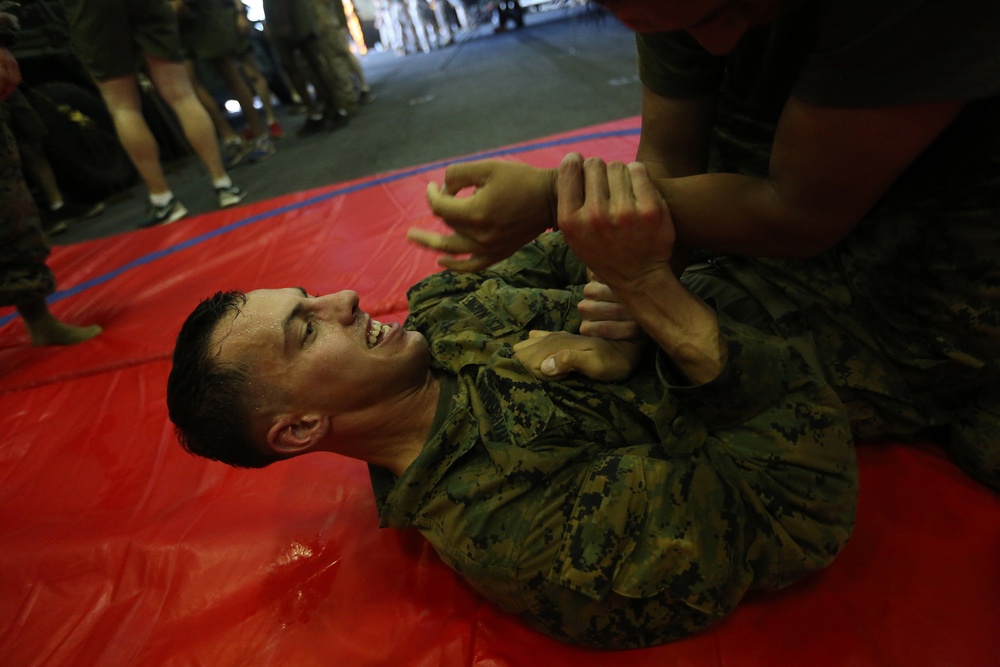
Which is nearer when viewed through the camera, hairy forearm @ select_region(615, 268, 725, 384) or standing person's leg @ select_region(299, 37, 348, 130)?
hairy forearm @ select_region(615, 268, 725, 384)

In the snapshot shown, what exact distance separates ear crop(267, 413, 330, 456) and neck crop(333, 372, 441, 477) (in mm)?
42

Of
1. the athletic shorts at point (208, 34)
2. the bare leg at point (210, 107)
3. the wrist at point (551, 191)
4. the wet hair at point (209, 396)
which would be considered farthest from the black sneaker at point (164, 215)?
the wrist at point (551, 191)

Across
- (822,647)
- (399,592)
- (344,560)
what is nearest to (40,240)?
(344,560)

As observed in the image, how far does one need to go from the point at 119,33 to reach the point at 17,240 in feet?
4.58

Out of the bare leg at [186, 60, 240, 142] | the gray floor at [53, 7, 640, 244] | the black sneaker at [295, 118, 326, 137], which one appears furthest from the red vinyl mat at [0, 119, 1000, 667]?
the black sneaker at [295, 118, 326, 137]

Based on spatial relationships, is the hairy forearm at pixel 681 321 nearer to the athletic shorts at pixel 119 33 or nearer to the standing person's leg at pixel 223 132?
the athletic shorts at pixel 119 33

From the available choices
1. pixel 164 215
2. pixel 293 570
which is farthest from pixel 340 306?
pixel 164 215

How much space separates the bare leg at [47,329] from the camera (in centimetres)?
223

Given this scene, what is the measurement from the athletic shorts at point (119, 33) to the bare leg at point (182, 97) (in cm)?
7

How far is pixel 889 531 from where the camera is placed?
1.11m

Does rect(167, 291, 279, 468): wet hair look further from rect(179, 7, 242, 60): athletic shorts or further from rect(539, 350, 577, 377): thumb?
rect(179, 7, 242, 60): athletic shorts

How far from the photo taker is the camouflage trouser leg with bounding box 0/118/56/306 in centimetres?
201

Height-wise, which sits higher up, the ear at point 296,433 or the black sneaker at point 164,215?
the ear at point 296,433

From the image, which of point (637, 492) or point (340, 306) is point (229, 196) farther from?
point (637, 492)
